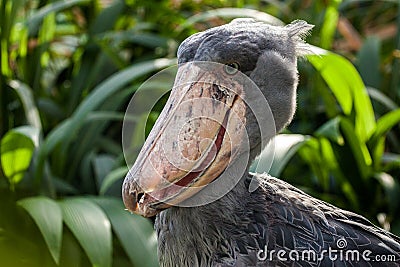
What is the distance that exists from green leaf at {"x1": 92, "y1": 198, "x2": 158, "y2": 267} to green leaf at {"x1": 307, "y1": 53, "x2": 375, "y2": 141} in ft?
2.82

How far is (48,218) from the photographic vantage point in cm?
275

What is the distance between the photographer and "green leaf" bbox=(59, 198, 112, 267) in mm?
2680

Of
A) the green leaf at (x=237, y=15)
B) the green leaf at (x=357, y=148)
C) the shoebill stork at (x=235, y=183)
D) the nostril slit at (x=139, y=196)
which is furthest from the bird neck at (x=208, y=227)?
the green leaf at (x=237, y=15)

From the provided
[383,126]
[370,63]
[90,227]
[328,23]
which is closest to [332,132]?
[383,126]

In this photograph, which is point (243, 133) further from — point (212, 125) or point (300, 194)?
point (300, 194)

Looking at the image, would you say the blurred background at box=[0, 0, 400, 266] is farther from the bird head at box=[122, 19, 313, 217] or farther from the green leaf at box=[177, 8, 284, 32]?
the bird head at box=[122, 19, 313, 217]

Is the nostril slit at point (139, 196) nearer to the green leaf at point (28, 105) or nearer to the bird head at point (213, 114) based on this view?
the bird head at point (213, 114)

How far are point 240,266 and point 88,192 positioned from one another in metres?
1.65

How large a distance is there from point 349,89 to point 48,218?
48.5 inches

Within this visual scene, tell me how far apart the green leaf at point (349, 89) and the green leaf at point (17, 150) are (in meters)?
1.04

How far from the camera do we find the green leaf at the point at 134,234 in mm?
2771

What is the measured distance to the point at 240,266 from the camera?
72.1 inches

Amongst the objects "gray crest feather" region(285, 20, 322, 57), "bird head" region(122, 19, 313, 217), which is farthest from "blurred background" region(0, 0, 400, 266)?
"bird head" region(122, 19, 313, 217)

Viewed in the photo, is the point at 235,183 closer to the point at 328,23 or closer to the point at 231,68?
the point at 231,68
